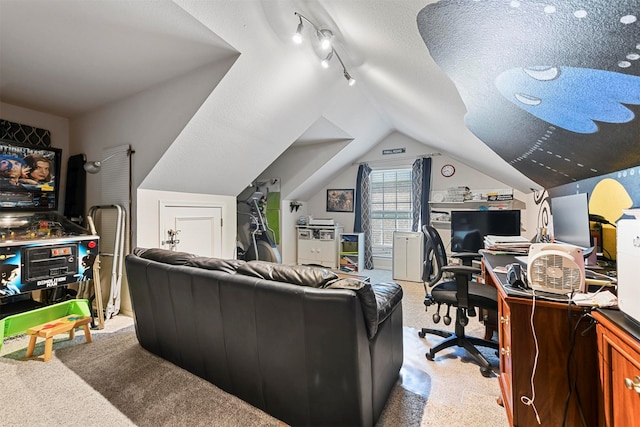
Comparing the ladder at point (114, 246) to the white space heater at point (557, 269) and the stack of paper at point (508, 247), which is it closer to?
the white space heater at point (557, 269)

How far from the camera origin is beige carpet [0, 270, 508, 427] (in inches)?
58.1

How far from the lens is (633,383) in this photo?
0.82 meters

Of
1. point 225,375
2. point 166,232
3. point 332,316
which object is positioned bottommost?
point 225,375

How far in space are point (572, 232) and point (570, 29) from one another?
1596 mm

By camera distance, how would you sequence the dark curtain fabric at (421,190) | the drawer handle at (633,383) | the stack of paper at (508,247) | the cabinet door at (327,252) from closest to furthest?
the drawer handle at (633,383), the stack of paper at (508,247), the dark curtain fabric at (421,190), the cabinet door at (327,252)

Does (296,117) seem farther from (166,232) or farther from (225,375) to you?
(225,375)

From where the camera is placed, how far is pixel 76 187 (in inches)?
135

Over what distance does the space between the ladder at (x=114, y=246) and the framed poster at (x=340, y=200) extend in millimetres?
3694

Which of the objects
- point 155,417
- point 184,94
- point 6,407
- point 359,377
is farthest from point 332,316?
point 184,94

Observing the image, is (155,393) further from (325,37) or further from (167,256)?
(325,37)

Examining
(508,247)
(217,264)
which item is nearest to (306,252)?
(508,247)

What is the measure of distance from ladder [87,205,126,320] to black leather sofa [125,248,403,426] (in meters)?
1.35

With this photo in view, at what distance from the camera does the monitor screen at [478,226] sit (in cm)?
358

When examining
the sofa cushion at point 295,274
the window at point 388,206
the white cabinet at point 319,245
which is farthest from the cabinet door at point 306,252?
the sofa cushion at point 295,274
